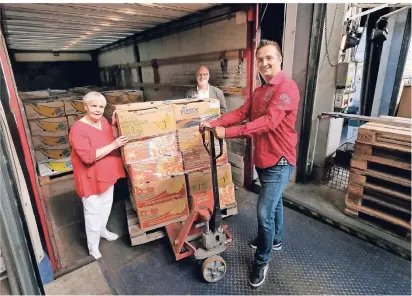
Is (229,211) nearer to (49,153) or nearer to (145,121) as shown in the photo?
(145,121)

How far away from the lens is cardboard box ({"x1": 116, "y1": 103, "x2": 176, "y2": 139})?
264 cm

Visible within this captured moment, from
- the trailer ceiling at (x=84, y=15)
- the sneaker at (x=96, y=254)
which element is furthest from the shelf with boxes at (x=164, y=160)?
the trailer ceiling at (x=84, y=15)

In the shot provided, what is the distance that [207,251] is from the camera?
249 centimetres


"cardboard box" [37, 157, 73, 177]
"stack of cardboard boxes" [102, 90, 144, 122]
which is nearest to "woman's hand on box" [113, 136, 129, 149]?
"cardboard box" [37, 157, 73, 177]

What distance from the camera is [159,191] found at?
2996mm

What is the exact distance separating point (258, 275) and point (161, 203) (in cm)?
139

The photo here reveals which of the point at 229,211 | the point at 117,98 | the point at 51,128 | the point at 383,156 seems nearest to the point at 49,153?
the point at 51,128

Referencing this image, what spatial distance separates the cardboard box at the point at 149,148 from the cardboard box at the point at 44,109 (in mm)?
3187

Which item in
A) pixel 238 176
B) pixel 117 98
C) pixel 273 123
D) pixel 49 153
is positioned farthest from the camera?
pixel 117 98

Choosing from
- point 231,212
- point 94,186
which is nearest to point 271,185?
point 231,212

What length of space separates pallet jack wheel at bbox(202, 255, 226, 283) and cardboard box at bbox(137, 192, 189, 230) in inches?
34.9

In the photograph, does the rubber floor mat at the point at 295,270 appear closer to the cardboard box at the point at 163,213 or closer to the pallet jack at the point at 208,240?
the pallet jack at the point at 208,240

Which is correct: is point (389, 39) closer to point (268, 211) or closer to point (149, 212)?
point (268, 211)

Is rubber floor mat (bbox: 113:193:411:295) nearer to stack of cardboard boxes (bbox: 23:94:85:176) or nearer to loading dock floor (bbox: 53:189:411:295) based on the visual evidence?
loading dock floor (bbox: 53:189:411:295)
